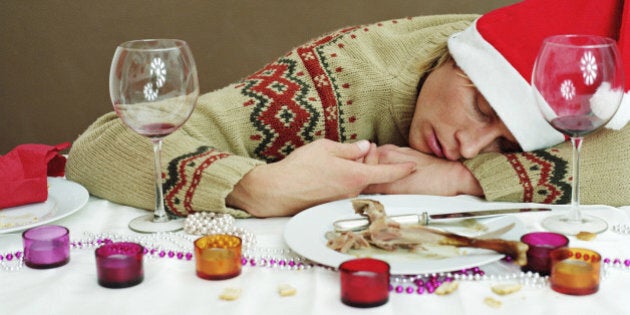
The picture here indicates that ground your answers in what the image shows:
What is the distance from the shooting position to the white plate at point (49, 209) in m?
1.02

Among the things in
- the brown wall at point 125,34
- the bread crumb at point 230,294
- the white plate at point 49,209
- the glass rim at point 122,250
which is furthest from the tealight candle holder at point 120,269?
the brown wall at point 125,34

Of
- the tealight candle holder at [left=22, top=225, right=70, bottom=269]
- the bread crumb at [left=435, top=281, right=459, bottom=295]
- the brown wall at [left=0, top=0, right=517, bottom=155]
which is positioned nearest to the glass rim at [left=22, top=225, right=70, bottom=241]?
the tealight candle holder at [left=22, top=225, right=70, bottom=269]

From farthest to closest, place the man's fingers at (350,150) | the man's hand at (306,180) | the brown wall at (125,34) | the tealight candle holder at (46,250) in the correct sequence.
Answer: the brown wall at (125,34) < the man's fingers at (350,150) < the man's hand at (306,180) < the tealight candle holder at (46,250)

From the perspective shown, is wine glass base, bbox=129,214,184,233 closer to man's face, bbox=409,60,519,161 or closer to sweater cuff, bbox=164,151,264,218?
sweater cuff, bbox=164,151,264,218

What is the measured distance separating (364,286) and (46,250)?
0.40 metres

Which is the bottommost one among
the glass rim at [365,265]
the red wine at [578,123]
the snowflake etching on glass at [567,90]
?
the glass rim at [365,265]

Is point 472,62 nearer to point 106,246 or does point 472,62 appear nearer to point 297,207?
point 297,207

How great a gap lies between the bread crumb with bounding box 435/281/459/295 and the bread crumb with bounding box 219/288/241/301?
216mm

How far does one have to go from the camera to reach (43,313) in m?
0.78

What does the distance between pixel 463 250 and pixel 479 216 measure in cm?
12

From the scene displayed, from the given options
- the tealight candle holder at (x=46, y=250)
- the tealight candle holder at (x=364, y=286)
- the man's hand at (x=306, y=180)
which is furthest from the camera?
the man's hand at (x=306, y=180)

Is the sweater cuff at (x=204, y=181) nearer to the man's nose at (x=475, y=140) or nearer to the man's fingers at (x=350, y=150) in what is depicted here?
the man's fingers at (x=350, y=150)

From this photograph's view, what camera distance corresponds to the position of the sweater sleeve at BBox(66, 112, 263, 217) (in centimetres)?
111

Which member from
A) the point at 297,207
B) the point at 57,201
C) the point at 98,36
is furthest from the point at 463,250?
the point at 98,36
